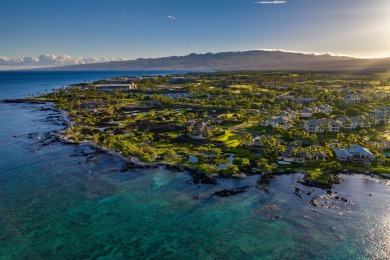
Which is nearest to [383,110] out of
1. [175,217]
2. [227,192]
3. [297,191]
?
[297,191]

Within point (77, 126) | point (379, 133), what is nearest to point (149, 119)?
point (77, 126)

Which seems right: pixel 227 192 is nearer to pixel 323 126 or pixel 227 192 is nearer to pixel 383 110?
pixel 323 126

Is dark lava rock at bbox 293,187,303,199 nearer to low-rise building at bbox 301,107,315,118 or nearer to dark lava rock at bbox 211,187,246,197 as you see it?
dark lava rock at bbox 211,187,246,197

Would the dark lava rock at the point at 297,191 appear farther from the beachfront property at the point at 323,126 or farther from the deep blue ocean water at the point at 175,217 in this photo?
the beachfront property at the point at 323,126

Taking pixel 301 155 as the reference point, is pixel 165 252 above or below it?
below

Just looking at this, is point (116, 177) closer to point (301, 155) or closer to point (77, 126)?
point (301, 155)

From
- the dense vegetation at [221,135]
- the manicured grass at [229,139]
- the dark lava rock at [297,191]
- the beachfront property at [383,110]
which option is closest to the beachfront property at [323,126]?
the dense vegetation at [221,135]

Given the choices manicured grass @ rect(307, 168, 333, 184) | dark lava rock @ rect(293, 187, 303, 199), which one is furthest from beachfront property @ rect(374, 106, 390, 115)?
dark lava rock @ rect(293, 187, 303, 199)

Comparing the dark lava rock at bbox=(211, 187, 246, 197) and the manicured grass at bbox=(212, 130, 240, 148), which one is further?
the manicured grass at bbox=(212, 130, 240, 148)
